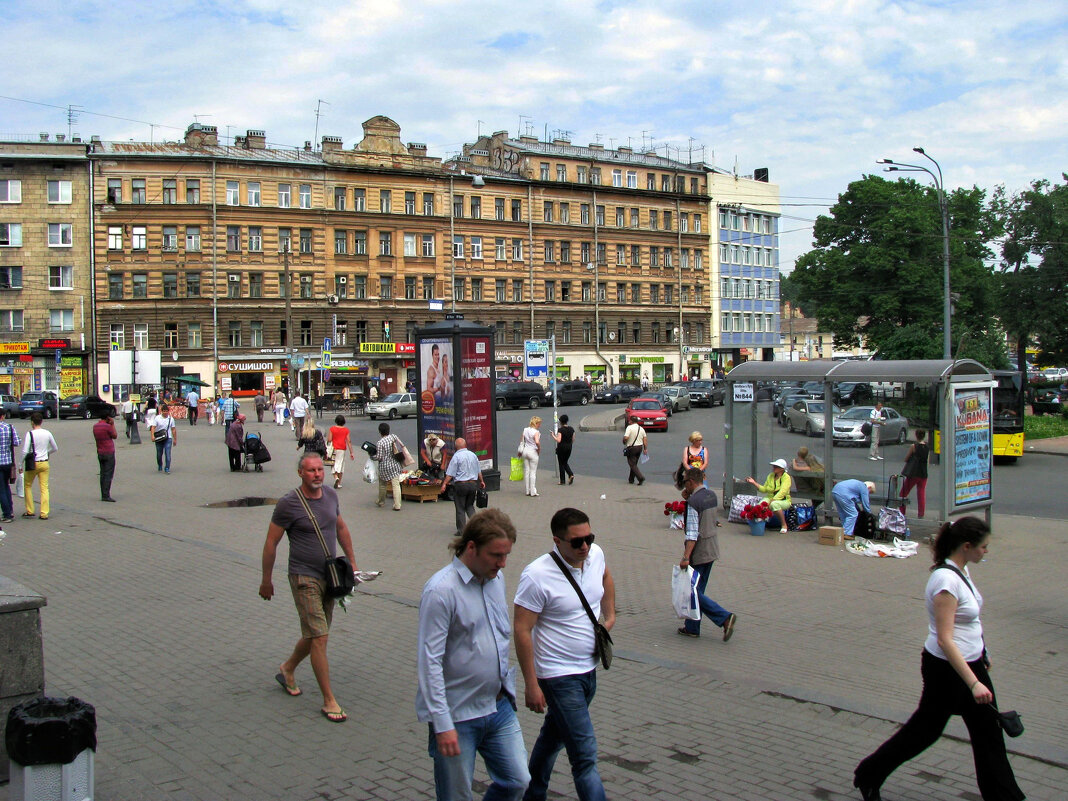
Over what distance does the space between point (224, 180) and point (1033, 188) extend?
46.2 meters

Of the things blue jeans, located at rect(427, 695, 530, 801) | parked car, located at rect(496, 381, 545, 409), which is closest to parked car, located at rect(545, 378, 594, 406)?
parked car, located at rect(496, 381, 545, 409)

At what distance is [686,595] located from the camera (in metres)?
8.43

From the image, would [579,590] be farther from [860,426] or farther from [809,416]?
[809,416]

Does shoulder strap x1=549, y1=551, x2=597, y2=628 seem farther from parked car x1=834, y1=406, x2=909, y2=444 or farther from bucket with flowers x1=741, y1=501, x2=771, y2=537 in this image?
parked car x1=834, y1=406, x2=909, y2=444

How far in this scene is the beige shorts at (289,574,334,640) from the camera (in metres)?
6.39

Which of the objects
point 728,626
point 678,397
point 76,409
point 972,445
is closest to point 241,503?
point 728,626

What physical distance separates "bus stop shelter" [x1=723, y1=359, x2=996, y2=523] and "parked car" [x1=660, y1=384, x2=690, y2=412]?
116ft

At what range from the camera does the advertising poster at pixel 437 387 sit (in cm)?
1909

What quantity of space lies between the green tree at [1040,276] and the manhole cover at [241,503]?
41766 mm

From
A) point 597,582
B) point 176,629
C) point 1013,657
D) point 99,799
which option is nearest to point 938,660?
point 597,582

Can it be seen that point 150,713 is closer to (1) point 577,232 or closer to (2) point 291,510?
(2) point 291,510

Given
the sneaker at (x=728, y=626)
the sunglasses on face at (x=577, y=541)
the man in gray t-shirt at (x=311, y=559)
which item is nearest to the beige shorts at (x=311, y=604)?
the man in gray t-shirt at (x=311, y=559)

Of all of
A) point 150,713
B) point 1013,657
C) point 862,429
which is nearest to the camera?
point 150,713

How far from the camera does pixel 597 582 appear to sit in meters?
4.82
